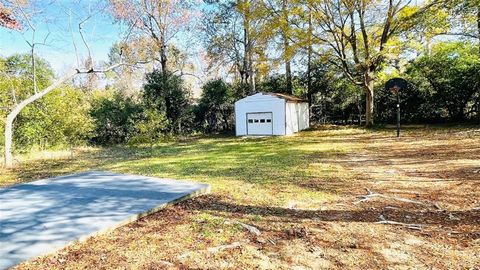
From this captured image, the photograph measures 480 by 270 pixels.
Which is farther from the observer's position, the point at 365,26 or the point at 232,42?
the point at 232,42

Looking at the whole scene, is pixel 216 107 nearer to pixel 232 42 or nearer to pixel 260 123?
pixel 232 42

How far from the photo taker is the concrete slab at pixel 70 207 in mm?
2631

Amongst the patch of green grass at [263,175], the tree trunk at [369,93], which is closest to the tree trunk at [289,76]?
the tree trunk at [369,93]

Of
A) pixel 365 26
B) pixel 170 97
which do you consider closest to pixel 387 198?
pixel 365 26

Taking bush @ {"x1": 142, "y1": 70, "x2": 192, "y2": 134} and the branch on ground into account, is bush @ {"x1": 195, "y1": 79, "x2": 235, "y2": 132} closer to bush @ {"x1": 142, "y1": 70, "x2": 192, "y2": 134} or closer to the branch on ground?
bush @ {"x1": 142, "y1": 70, "x2": 192, "y2": 134}

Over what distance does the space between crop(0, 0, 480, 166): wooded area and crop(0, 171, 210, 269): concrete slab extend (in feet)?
16.6

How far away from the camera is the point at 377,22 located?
549 inches

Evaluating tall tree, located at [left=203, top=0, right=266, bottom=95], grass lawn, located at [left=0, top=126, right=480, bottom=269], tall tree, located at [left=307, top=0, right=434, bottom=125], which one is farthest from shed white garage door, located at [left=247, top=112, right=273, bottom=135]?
grass lawn, located at [left=0, top=126, right=480, bottom=269]

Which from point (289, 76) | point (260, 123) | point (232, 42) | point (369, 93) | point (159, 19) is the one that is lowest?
point (260, 123)

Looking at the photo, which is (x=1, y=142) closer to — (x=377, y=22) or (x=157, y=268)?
(x=157, y=268)

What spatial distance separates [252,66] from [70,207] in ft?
48.8

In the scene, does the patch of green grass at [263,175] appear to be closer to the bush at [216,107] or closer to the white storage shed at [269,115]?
the white storage shed at [269,115]

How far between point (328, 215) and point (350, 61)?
15.5m

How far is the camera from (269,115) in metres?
15.0
